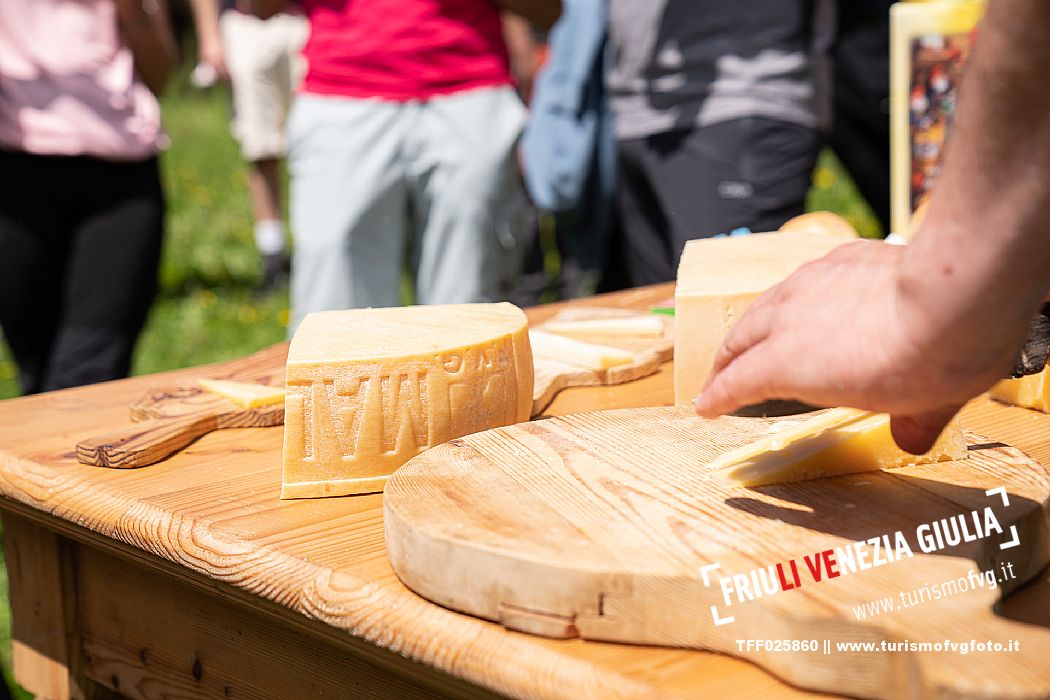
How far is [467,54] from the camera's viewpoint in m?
2.65

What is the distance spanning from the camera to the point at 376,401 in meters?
1.20

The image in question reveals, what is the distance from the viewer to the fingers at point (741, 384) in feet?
2.85

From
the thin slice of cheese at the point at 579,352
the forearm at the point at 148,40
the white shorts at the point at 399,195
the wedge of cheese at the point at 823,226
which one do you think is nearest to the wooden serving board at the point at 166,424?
the thin slice of cheese at the point at 579,352

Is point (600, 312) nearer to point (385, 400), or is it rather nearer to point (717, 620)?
point (385, 400)

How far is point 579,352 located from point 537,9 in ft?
4.16

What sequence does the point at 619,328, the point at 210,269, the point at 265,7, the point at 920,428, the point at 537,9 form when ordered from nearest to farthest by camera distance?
the point at 920,428
the point at 619,328
the point at 537,9
the point at 265,7
the point at 210,269

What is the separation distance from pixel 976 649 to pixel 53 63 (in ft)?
7.70

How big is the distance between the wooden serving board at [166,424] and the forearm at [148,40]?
1.35m

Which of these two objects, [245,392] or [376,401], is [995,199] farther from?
[245,392]

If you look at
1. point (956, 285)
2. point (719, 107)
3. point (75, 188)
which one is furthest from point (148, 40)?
point (956, 285)

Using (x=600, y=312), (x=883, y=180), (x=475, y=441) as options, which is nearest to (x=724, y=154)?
(x=600, y=312)

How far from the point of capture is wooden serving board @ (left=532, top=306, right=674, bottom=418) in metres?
1.54

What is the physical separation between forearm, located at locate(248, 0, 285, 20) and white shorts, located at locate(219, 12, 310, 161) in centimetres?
279

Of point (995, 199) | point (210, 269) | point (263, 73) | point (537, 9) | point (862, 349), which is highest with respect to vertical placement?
point (537, 9)
